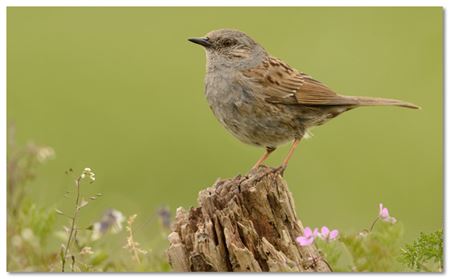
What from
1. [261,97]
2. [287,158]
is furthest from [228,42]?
[287,158]

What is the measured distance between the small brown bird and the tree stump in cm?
79

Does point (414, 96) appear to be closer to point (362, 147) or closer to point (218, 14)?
point (362, 147)

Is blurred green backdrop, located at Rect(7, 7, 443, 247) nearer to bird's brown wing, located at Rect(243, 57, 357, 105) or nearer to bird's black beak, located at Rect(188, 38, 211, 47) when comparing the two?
bird's black beak, located at Rect(188, 38, 211, 47)

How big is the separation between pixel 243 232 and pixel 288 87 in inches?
72.8

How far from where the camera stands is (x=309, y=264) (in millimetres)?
7191

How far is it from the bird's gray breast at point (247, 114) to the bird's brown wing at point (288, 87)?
0.12 meters

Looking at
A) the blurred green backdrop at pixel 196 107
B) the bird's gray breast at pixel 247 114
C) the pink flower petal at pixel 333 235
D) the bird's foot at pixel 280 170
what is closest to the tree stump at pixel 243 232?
the bird's foot at pixel 280 170

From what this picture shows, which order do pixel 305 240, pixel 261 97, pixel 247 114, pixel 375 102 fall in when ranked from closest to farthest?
pixel 305 240 < pixel 247 114 < pixel 261 97 < pixel 375 102

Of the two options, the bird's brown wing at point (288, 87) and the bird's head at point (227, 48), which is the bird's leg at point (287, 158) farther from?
the bird's head at point (227, 48)

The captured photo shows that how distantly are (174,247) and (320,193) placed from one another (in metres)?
2.88

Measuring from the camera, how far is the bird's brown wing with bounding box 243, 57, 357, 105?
8422mm

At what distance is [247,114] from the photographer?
8.14 m

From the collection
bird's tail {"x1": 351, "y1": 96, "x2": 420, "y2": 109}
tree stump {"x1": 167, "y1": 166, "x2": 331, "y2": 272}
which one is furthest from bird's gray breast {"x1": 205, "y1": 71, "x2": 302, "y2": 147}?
tree stump {"x1": 167, "y1": 166, "x2": 331, "y2": 272}

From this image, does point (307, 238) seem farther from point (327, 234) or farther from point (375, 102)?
point (375, 102)
